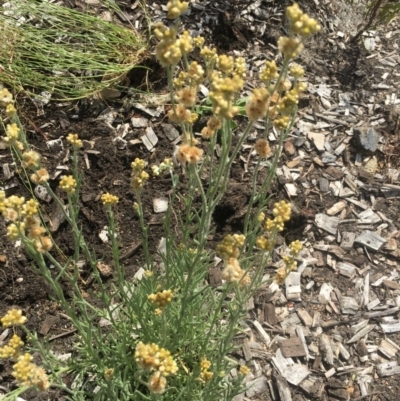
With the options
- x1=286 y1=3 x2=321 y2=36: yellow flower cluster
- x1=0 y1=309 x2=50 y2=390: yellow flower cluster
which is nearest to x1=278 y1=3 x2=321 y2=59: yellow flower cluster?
x1=286 y1=3 x2=321 y2=36: yellow flower cluster

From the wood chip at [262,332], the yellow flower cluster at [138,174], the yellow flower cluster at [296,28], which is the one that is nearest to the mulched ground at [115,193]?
the wood chip at [262,332]

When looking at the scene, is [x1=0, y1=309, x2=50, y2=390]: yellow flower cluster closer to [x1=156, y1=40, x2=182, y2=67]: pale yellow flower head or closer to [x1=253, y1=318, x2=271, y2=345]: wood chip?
[x1=156, y1=40, x2=182, y2=67]: pale yellow flower head

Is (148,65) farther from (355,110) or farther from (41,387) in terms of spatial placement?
(41,387)

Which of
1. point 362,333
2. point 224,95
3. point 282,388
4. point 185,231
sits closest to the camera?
point 224,95

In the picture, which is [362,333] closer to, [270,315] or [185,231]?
[270,315]

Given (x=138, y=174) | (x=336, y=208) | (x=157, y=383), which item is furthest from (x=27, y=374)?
(x=336, y=208)

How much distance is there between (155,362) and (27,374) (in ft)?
1.42

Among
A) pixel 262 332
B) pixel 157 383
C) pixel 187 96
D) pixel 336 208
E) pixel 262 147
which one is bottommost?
pixel 262 332

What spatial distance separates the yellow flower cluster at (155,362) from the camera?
4.98 ft

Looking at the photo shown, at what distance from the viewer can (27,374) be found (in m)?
1.61

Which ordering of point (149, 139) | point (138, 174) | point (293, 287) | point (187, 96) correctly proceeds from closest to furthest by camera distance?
point (187, 96) → point (138, 174) → point (293, 287) → point (149, 139)

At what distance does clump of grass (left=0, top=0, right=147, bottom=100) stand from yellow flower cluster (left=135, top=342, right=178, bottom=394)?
2.43 m

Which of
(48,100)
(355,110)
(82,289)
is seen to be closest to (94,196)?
(82,289)

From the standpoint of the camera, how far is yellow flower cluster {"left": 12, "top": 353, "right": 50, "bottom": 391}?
63.1 inches
